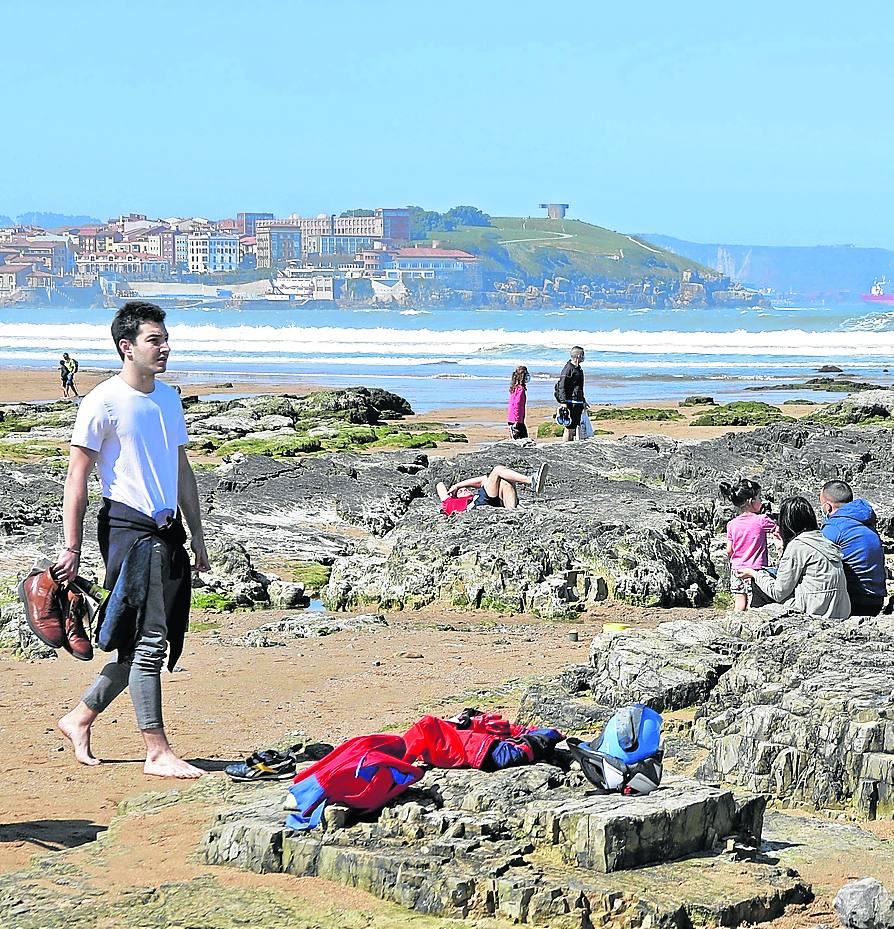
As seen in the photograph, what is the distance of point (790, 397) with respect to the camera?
35156 mm

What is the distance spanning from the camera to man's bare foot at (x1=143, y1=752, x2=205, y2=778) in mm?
6145

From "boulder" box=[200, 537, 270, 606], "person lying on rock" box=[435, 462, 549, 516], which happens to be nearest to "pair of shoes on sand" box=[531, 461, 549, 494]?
"person lying on rock" box=[435, 462, 549, 516]

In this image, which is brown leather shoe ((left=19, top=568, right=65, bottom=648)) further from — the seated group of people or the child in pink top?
the child in pink top

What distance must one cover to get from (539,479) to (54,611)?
26.4 ft

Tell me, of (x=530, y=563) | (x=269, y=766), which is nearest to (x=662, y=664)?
(x=269, y=766)

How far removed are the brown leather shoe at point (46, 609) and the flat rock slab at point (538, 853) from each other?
144 centimetres

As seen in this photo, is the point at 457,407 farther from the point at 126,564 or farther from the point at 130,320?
the point at 126,564

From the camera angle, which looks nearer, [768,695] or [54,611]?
[54,611]

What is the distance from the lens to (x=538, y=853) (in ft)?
15.3

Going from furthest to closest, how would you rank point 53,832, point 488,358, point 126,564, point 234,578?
point 488,358
point 234,578
point 126,564
point 53,832

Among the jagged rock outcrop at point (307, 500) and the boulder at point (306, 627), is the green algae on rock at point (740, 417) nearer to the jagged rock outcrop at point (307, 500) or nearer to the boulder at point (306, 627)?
the jagged rock outcrop at point (307, 500)

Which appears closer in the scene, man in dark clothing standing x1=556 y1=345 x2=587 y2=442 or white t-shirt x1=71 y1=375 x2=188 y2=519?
white t-shirt x1=71 y1=375 x2=188 y2=519

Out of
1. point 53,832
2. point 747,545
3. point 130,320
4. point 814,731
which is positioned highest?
point 130,320

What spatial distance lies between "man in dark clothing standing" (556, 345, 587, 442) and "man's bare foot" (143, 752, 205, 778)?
43.2 ft
